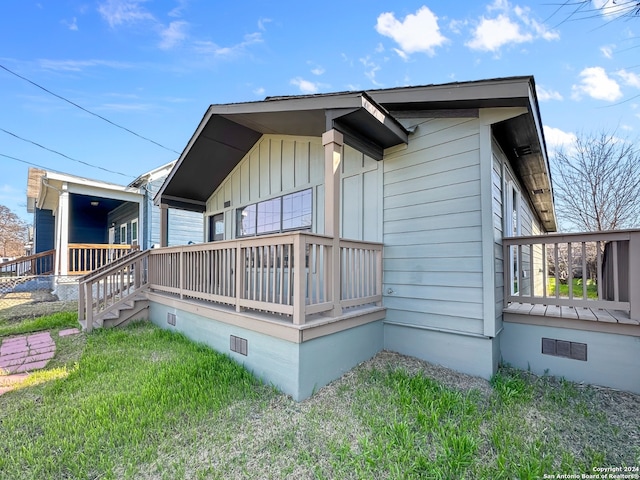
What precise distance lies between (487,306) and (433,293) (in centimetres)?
65

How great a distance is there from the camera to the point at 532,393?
316 centimetres

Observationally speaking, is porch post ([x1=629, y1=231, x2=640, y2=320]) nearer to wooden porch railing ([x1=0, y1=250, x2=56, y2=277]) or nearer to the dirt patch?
the dirt patch

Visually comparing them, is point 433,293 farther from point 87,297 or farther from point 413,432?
point 87,297

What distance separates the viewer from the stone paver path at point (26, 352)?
4.12 meters

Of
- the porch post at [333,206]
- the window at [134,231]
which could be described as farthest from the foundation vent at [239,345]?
the window at [134,231]

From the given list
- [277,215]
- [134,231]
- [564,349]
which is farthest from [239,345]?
[134,231]

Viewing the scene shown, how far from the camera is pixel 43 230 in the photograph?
15664 millimetres

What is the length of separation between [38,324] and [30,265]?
993cm

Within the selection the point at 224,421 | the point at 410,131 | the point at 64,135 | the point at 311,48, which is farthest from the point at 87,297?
the point at 64,135

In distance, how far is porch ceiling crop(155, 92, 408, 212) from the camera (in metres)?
3.71

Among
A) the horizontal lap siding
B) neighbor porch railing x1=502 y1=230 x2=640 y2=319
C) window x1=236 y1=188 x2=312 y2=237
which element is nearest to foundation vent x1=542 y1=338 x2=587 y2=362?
neighbor porch railing x1=502 y1=230 x2=640 y2=319

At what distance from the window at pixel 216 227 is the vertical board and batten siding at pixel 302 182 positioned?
0.17m

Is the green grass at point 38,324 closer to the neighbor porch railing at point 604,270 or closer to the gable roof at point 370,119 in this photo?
the gable roof at point 370,119

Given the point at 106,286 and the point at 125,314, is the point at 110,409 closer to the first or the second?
the point at 106,286
